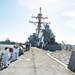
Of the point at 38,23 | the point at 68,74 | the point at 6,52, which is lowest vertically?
the point at 68,74

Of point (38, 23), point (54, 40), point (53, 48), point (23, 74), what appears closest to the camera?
point (23, 74)

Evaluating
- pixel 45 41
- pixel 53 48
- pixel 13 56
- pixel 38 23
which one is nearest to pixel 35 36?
pixel 38 23

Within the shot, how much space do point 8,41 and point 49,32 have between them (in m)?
53.5

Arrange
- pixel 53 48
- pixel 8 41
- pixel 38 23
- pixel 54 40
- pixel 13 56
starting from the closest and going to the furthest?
pixel 13 56, pixel 53 48, pixel 54 40, pixel 38 23, pixel 8 41

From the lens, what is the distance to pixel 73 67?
1574cm

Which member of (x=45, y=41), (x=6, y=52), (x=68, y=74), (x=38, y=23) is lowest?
(x=68, y=74)

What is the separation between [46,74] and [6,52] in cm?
506

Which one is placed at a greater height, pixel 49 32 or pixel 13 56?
pixel 49 32

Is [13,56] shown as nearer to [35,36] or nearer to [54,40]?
[54,40]

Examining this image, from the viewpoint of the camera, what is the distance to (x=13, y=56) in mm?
22047

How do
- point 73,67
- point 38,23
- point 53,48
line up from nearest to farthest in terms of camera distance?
point 73,67, point 53,48, point 38,23

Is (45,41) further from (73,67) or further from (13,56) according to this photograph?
(73,67)

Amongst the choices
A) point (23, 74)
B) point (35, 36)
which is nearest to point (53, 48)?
point (35, 36)

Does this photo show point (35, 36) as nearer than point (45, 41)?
No
